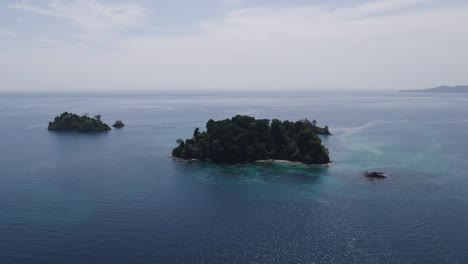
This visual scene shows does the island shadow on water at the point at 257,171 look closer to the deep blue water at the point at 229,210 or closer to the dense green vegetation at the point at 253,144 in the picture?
the deep blue water at the point at 229,210

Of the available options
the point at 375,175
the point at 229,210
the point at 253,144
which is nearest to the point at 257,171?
the point at 253,144

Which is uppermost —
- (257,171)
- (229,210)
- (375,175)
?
(375,175)

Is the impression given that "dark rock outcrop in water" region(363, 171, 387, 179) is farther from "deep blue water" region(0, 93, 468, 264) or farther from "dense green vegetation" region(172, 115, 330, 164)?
"dense green vegetation" region(172, 115, 330, 164)

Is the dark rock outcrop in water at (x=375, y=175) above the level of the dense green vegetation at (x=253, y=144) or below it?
below

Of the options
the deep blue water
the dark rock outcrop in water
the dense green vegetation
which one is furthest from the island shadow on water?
the dark rock outcrop in water

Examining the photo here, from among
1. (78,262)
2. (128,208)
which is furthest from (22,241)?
(128,208)

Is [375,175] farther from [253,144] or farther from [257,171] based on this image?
[253,144]

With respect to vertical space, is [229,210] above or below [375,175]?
below

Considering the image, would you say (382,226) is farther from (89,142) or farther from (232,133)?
(89,142)

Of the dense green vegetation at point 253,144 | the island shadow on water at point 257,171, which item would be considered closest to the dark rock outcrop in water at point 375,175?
the island shadow on water at point 257,171
